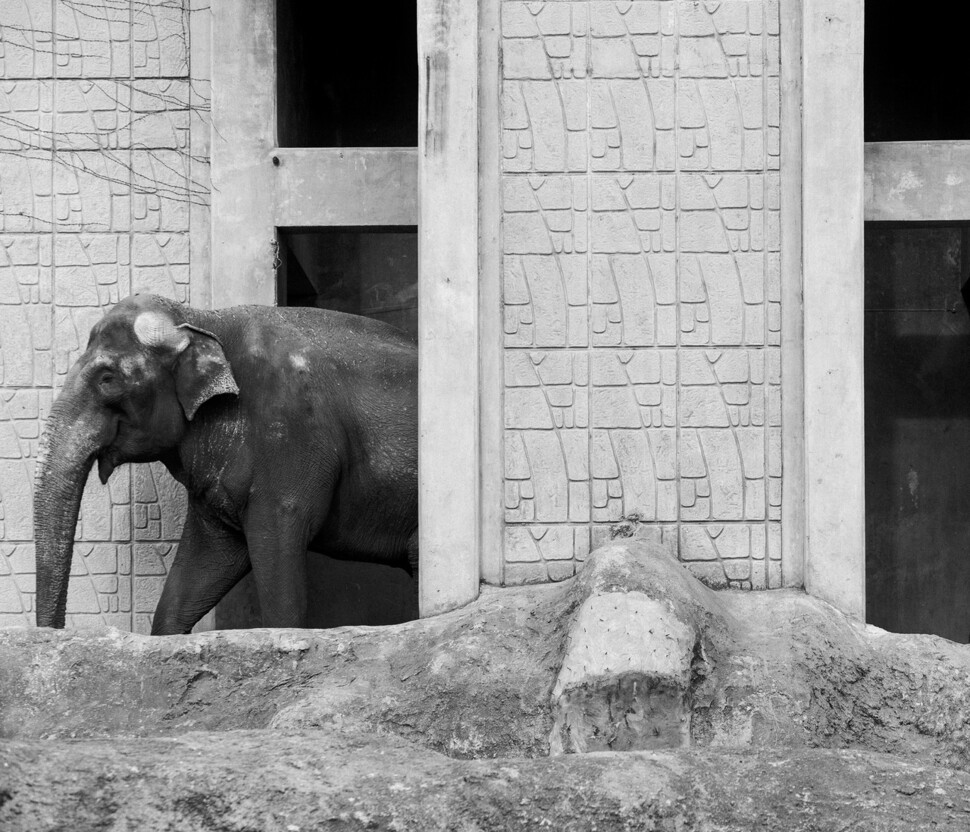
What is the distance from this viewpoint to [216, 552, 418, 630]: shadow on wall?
10820mm

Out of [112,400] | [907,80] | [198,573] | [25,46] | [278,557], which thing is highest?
[907,80]

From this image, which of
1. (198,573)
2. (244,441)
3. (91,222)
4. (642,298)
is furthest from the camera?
(91,222)

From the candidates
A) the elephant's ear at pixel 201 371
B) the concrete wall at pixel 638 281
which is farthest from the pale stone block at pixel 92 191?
the concrete wall at pixel 638 281

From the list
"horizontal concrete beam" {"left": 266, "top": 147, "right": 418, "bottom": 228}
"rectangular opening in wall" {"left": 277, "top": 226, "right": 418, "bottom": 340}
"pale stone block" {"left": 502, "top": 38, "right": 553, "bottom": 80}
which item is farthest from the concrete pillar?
"rectangular opening in wall" {"left": 277, "top": 226, "right": 418, "bottom": 340}

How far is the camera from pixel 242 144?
27.9 feet

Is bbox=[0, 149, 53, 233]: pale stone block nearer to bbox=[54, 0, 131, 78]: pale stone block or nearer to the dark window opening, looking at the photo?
bbox=[54, 0, 131, 78]: pale stone block

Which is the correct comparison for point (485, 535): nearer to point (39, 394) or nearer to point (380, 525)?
point (380, 525)

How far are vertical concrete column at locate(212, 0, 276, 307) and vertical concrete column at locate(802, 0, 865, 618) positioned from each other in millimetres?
3084

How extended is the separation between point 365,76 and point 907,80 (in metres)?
3.80

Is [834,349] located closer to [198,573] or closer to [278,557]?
[278,557]

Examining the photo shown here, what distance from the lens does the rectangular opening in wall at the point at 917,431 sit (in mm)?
10953

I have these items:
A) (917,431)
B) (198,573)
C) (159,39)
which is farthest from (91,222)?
(917,431)

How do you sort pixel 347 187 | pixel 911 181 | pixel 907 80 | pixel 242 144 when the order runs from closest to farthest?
pixel 911 181
pixel 347 187
pixel 242 144
pixel 907 80

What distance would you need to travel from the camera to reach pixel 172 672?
5887 millimetres
